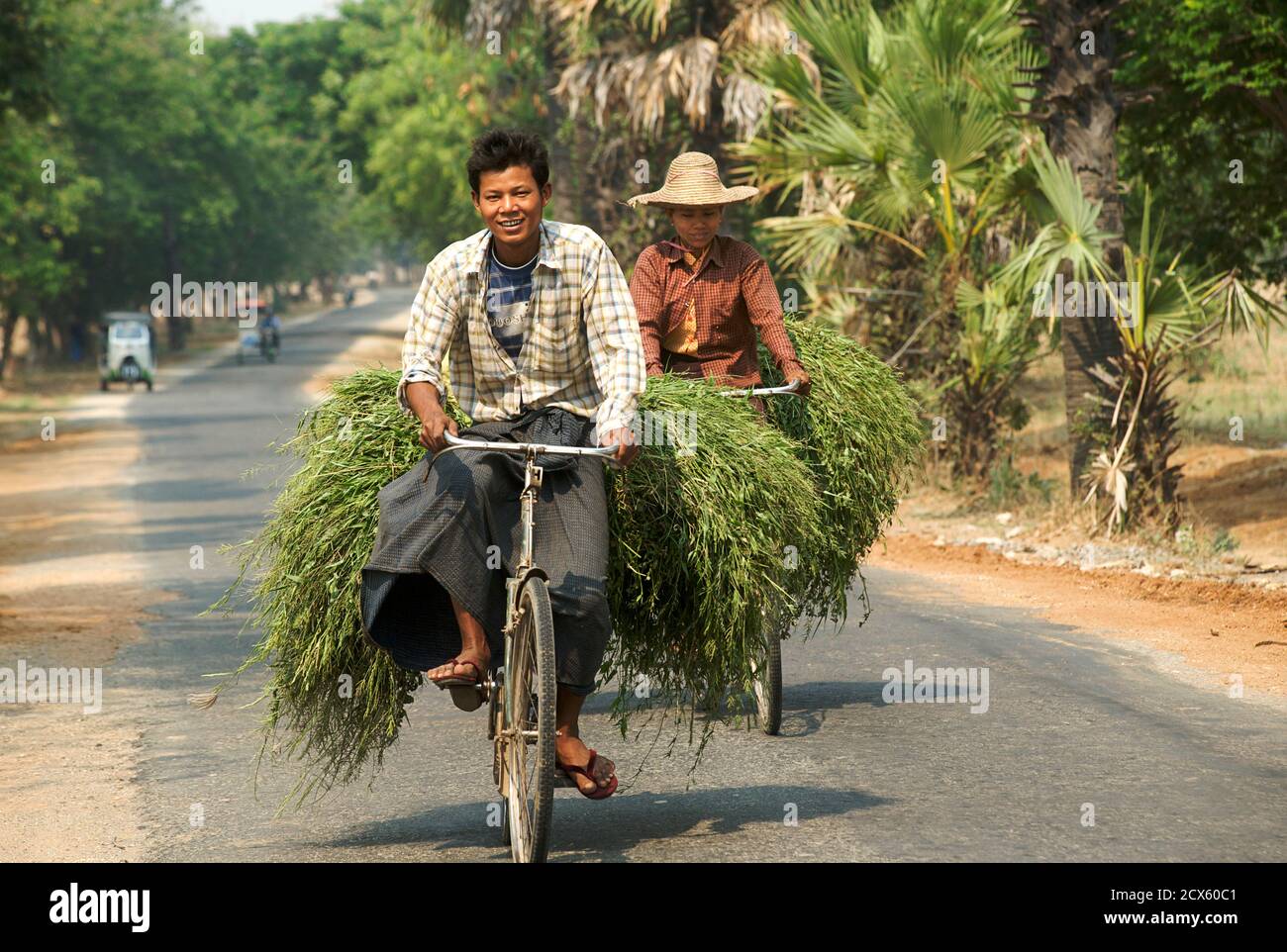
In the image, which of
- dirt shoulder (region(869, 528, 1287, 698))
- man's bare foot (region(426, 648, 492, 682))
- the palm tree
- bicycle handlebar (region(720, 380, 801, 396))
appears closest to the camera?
man's bare foot (region(426, 648, 492, 682))

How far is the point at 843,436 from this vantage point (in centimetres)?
746

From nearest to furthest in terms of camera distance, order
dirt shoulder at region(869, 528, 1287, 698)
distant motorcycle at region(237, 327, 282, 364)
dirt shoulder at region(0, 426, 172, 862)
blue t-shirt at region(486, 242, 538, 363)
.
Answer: blue t-shirt at region(486, 242, 538, 363) → dirt shoulder at region(0, 426, 172, 862) → dirt shoulder at region(869, 528, 1287, 698) → distant motorcycle at region(237, 327, 282, 364)

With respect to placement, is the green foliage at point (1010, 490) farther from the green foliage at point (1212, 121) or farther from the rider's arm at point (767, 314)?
the rider's arm at point (767, 314)

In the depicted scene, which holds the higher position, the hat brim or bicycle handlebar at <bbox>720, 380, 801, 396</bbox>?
the hat brim

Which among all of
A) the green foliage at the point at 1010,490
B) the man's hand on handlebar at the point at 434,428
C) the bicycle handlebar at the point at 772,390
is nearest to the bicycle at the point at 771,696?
the bicycle handlebar at the point at 772,390

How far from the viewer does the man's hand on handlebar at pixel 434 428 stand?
5258 mm

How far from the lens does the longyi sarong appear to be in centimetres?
535

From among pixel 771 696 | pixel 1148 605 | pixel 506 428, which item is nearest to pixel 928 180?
pixel 1148 605

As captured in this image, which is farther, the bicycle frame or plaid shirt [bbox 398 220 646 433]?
plaid shirt [bbox 398 220 646 433]

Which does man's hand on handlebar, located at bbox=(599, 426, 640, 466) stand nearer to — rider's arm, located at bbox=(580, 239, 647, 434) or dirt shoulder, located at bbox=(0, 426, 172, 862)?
rider's arm, located at bbox=(580, 239, 647, 434)

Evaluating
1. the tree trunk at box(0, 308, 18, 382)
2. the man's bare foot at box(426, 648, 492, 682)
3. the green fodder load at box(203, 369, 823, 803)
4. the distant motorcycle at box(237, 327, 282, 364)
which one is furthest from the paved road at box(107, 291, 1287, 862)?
the distant motorcycle at box(237, 327, 282, 364)

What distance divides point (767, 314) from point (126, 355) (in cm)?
4130

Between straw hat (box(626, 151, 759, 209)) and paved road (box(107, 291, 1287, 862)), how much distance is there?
2266 millimetres

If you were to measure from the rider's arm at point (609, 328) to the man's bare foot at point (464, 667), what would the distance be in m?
0.80
